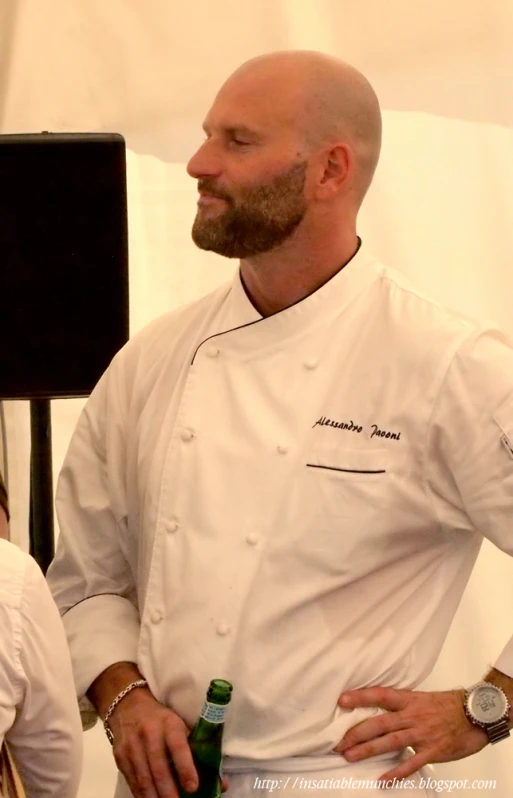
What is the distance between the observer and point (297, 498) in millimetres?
1233

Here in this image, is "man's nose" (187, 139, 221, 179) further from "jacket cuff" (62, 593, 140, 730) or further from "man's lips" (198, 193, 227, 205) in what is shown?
"jacket cuff" (62, 593, 140, 730)

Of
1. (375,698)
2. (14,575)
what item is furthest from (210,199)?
(375,698)

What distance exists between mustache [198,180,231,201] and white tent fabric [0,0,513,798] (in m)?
0.88

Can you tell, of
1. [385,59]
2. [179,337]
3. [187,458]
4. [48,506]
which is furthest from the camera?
[385,59]

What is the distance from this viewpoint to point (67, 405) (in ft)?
7.39

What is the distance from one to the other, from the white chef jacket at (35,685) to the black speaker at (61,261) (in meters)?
0.72

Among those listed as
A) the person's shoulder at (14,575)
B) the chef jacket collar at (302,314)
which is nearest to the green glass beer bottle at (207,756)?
the person's shoulder at (14,575)

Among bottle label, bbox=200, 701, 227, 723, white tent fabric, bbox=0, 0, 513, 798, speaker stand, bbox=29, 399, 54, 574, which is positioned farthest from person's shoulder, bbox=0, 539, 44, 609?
white tent fabric, bbox=0, 0, 513, 798

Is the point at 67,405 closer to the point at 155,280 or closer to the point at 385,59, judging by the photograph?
the point at 155,280

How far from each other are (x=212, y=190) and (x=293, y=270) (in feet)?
0.51

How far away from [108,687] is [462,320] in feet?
2.18

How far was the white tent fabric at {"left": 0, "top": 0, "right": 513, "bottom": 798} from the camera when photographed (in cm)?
210

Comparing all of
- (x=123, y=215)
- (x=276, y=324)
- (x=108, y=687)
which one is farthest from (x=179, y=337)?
(x=108, y=687)

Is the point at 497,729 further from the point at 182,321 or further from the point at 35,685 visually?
the point at 182,321
